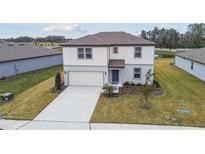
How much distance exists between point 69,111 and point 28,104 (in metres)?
3.44

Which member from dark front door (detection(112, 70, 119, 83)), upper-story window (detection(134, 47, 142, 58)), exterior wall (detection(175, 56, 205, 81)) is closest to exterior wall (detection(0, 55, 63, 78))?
dark front door (detection(112, 70, 119, 83))

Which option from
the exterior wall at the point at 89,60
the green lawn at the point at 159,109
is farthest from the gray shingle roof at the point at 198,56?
the exterior wall at the point at 89,60

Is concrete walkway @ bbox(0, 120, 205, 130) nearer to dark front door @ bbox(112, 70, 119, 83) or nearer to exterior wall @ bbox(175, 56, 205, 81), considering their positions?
dark front door @ bbox(112, 70, 119, 83)

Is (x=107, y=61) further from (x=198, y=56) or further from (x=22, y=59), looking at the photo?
(x=22, y=59)

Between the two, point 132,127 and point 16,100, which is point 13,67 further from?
point 132,127

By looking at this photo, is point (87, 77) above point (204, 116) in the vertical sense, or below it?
above

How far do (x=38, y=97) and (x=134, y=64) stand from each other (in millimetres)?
9420

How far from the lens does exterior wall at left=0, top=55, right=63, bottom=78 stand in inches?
959

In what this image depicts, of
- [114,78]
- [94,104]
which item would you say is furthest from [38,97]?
[114,78]

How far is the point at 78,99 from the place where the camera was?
15.1 meters

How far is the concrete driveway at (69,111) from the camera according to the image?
35.0 ft

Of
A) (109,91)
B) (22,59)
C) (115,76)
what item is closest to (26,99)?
(109,91)

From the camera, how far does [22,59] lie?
89.4 feet

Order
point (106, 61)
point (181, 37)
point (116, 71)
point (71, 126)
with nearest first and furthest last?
1. point (71, 126)
2. point (106, 61)
3. point (116, 71)
4. point (181, 37)
